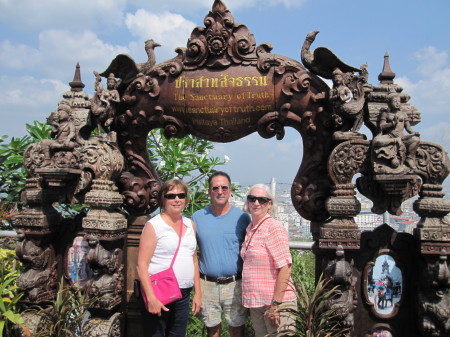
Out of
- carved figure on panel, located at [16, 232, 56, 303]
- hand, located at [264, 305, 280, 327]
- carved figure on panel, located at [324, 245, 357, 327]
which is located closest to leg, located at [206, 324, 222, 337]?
hand, located at [264, 305, 280, 327]

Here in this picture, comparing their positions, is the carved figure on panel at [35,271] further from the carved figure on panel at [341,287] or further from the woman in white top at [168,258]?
the carved figure on panel at [341,287]

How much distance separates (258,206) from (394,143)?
5.22 ft

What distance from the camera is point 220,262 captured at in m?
3.95

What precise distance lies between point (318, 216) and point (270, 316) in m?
1.59

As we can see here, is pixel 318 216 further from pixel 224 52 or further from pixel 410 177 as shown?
pixel 224 52

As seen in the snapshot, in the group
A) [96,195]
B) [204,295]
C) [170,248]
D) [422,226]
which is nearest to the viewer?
[170,248]

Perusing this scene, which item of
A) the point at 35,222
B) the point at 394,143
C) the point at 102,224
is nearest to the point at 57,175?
the point at 35,222

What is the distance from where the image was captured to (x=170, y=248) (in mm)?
3570

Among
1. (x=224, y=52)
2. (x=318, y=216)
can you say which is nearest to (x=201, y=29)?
(x=224, y=52)

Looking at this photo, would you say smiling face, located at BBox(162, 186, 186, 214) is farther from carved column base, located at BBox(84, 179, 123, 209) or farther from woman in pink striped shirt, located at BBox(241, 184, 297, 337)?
carved column base, located at BBox(84, 179, 123, 209)

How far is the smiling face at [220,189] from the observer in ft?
12.9

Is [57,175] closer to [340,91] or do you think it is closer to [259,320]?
[259,320]

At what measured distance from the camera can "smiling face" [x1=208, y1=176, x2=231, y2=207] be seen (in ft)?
12.9

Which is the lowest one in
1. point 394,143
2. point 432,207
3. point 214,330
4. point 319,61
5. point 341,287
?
point 214,330
